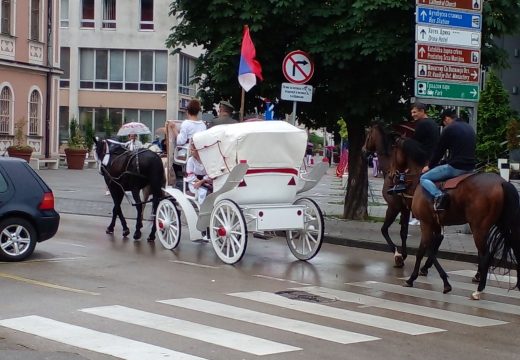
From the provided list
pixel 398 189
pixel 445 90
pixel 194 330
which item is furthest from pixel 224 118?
pixel 194 330

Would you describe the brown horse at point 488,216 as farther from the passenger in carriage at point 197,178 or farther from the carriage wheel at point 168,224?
the carriage wheel at point 168,224

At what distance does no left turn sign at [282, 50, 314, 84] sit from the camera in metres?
17.0

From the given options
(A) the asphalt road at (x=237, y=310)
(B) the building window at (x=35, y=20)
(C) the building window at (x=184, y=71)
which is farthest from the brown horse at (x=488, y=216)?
(C) the building window at (x=184, y=71)

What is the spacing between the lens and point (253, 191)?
531 inches

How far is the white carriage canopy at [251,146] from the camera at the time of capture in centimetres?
1331

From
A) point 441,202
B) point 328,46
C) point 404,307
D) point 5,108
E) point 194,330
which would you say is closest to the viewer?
point 194,330

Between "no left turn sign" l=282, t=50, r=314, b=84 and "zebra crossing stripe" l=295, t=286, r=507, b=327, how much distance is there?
649 cm

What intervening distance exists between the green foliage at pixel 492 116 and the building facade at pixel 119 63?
1899cm

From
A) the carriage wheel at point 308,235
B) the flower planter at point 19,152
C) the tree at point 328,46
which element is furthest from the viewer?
the flower planter at point 19,152

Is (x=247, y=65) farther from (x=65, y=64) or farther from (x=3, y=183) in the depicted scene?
(x=65, y=64)

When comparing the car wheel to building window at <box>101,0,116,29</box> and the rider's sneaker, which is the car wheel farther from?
building window at <box>101,0,116,29</box>

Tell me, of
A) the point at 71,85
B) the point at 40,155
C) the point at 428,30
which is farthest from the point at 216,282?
the point at 71,85

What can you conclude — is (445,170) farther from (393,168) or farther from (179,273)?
(179,273)

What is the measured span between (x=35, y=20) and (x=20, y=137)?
6739mm
